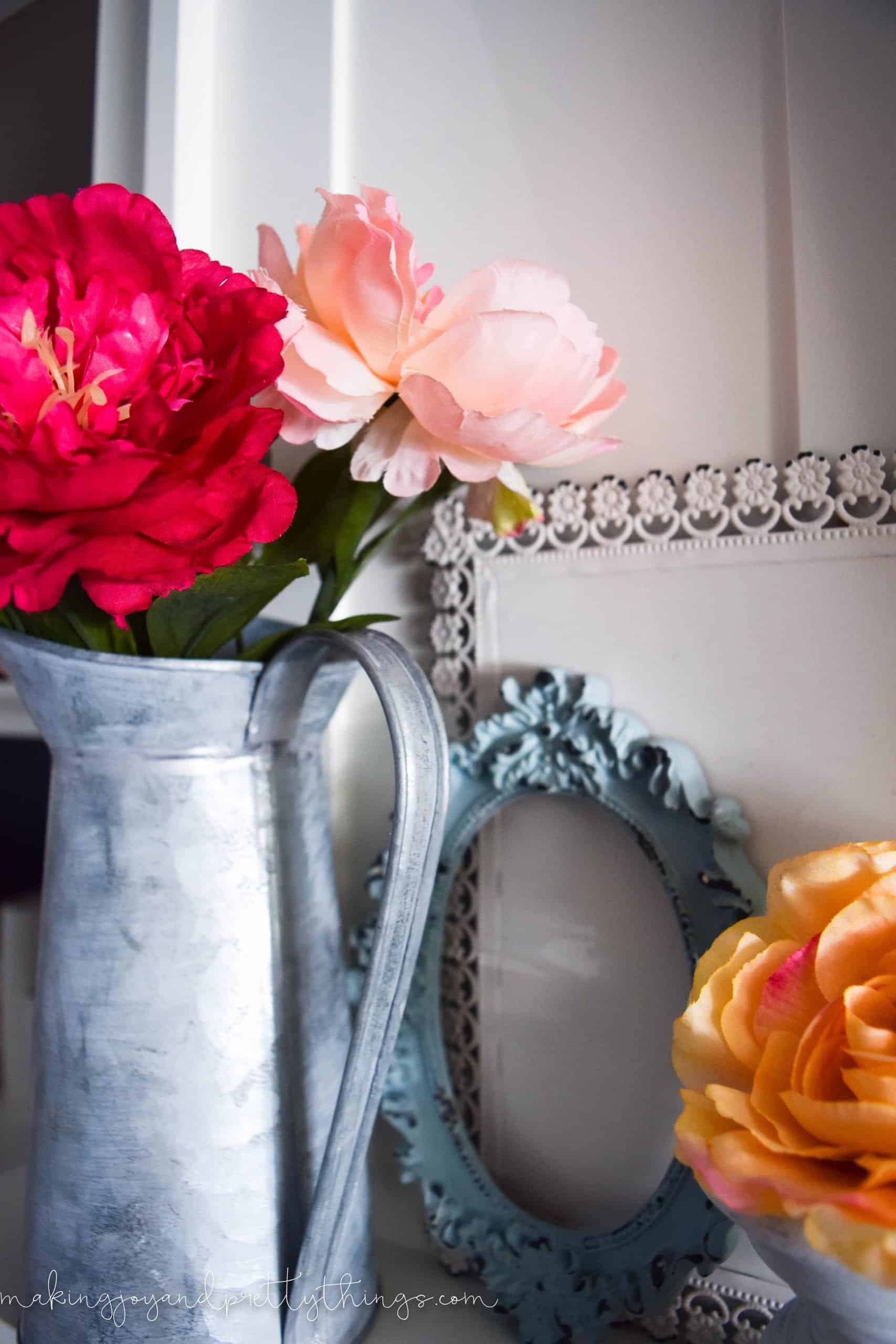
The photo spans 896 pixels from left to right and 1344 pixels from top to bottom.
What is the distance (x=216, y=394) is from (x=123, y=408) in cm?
3

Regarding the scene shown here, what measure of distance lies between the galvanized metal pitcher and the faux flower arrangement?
32mm

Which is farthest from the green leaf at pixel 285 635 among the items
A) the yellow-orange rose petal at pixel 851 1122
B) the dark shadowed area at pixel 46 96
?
the dark shadowed area at pixel 46 96

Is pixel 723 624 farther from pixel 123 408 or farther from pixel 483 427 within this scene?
pixel 123 408

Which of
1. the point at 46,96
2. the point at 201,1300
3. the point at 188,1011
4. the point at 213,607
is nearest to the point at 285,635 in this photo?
the point at 213,607

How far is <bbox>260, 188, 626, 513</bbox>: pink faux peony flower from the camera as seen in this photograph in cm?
31

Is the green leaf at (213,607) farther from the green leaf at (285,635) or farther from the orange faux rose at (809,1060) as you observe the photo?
the orange faux rose at (809,1060)

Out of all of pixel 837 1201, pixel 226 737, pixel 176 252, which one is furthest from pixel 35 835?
pixel 837 1201

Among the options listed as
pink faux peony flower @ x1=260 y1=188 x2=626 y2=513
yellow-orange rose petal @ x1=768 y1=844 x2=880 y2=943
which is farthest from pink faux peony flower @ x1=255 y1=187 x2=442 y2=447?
yellow-orange rose petal @ x1=768 y1=844 x2=880 y2=943

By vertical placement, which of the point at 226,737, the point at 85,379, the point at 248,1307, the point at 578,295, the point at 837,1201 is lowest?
the point at 248,1307

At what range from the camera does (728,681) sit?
395 millimetres

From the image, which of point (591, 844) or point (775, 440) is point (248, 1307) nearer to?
point (591, 844)

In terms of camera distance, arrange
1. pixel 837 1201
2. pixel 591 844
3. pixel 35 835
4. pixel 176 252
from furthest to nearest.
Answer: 1. pixel 35 835
2. pixel 591 844
3. pixel 176 252
4. pixel 837 1201

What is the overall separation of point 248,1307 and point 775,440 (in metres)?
0.42

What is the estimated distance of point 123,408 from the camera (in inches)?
11.4
